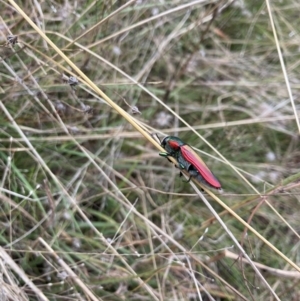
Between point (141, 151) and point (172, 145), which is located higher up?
point (172, 145)

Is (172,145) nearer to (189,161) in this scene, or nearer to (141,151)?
(189,161)

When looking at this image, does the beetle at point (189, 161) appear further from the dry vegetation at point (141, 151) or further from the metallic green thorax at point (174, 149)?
the dry vegetation at point (141, 151)

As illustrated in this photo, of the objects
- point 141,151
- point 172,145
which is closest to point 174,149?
point 172,145

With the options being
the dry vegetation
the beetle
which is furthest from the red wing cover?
the dry vegetation

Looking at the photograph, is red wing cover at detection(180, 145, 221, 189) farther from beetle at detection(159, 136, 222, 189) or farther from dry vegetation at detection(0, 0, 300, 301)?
dry vegetation at detection(0, 0, 300, 301)

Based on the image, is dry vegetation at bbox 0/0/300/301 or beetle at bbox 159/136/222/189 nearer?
beetle at bbox 159/136/222/189

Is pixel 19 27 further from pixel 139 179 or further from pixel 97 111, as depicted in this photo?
pixel 139 179
